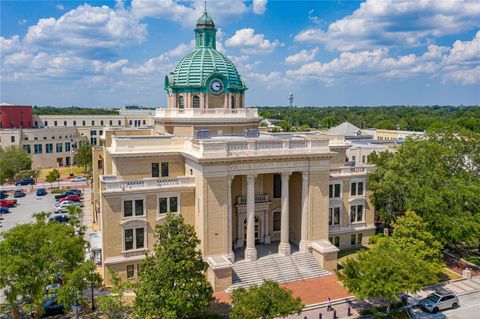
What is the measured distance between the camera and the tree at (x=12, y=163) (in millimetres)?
80688

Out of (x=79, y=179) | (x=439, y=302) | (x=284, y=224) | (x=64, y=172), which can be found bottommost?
(x=439, y=302)

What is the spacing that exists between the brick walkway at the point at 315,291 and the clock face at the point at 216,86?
74.0 ft

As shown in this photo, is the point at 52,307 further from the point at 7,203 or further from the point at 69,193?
the point at 69,193

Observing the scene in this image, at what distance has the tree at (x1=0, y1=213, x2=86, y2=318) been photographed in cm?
2602

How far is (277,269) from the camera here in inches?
1443

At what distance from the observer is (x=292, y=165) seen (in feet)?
124

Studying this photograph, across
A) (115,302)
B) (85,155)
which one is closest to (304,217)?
(115,302)

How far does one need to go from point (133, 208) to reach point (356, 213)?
23715 millimetres

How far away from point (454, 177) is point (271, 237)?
65.5 ft

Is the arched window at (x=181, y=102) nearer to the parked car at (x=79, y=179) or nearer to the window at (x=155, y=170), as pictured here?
the window at (x=155, y=170)

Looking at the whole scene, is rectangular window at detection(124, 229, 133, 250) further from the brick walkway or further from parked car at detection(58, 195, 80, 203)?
parked car at detection(58, 195, 80, 203)

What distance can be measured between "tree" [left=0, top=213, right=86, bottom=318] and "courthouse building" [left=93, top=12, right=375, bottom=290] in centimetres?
A: 564

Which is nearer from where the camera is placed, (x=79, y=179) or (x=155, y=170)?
(x=155, y=170)

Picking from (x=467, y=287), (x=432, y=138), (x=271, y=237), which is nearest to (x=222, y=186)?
(x=271, y=237)
